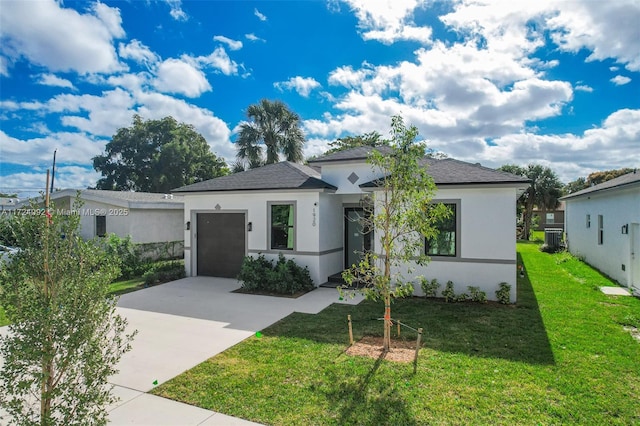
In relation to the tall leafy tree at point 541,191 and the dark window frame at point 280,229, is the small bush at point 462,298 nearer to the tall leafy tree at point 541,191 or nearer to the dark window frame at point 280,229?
the dark window frame at point 280,229

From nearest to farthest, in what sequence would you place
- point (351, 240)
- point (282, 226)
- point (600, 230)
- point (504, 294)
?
point (504, 294), point (282, 226), point (351, 240), point (600, 230)

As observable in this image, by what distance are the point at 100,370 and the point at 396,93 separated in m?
16.0

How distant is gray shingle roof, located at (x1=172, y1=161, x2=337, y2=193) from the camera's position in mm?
11117

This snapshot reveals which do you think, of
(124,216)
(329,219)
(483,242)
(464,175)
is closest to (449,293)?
(483,242)

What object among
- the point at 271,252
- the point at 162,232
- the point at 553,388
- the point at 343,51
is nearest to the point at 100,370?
the point at 553,388

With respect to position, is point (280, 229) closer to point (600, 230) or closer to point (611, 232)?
point (611, 232)

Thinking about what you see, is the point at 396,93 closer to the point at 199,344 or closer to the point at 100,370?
the point at 199,344

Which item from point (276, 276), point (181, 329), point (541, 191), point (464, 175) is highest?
point (541, 191)

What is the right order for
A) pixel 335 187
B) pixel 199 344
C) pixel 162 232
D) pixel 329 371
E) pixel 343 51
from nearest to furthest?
pixel 329 371 → pixel 199 344 → pixel 335 187 → pixel 343 51 → pixel 162 232

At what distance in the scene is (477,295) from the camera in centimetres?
907

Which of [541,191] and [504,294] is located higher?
[541,191]

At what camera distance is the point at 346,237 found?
1262 centimetres

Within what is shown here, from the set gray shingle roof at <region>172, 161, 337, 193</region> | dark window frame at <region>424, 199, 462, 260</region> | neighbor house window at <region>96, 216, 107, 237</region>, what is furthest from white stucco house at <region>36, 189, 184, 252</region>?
dark window frame at <region>424, 199, 462, 260</region>

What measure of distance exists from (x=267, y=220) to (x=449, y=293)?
6.02 metres
